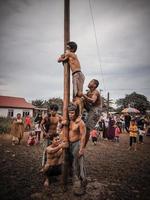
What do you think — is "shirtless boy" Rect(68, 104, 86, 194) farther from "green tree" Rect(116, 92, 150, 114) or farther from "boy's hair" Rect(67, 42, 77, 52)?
"green tree" Rect(116, 92, 150, 114)

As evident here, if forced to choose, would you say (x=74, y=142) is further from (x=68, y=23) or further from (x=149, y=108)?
(x=149, y=108)

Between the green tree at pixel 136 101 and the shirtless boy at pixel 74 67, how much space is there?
57333 millimetres

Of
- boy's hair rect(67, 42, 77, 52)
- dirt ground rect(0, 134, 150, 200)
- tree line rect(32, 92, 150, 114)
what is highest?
tree line rect(32, 92, 150, 114)

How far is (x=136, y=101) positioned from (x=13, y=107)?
139ft

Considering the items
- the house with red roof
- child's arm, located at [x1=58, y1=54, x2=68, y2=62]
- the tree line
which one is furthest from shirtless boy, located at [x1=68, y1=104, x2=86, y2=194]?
the tree line

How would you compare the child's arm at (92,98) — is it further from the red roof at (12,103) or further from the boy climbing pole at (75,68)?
the red roof at (12,103)

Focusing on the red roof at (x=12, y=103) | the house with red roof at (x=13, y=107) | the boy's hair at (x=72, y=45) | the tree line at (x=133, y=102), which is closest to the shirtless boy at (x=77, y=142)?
the boy's hair at (x=72, y=45)

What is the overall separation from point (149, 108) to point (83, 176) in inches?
2490

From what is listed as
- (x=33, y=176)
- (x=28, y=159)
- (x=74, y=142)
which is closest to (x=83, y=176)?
(x=74, y=142)

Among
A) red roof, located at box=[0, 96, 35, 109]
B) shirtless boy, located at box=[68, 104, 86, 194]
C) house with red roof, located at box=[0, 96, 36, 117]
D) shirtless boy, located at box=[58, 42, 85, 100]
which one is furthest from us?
red roof, located at box=[0, 96, 35, 109]

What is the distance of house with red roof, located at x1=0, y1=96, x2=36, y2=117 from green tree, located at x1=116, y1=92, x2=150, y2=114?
119 ft

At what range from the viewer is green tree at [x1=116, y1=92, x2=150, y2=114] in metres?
61.4

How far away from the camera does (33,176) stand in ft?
18.9

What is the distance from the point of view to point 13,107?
38.9 m
